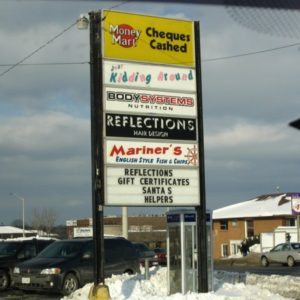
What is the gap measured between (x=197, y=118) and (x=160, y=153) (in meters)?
1.38

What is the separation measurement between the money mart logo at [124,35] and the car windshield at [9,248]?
1042 centimetres

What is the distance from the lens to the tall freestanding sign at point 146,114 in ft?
46.8

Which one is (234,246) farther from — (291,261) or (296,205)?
(296,205)

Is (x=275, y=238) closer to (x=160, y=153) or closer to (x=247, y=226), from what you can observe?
(x=247, y=226)

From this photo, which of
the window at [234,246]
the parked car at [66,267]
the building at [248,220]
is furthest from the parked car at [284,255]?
the window at [234,246]

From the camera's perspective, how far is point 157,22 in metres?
15.2

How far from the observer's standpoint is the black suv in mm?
21062

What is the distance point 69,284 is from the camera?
1794cm

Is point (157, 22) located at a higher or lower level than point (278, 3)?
higher

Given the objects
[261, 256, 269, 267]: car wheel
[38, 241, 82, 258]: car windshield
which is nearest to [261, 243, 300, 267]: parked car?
[261, 256, 269, 267]: car wheel

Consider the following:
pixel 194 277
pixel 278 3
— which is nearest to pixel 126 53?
pixel 194 277

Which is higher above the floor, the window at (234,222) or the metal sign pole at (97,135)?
the metal sign pole at (97,135)

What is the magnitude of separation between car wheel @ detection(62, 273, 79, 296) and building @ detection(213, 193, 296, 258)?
4142cm

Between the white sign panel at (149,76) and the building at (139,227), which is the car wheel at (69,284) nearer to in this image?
the white sign panel at (149,76)
